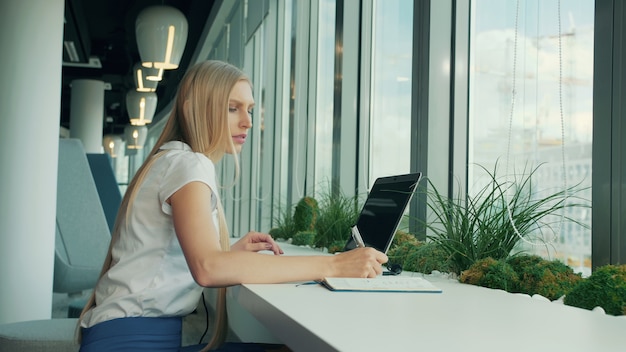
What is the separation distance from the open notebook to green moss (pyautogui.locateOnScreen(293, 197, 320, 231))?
1.97 meters

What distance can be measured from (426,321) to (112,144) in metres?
21.7

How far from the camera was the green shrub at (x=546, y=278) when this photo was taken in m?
1.75

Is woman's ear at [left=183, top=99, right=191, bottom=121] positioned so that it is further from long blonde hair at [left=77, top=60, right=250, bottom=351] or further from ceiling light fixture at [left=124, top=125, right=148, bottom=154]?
ceiling light fixture at [left=124, top=125, right=148, bottom=154]

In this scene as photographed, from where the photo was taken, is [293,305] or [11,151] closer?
[293,305]

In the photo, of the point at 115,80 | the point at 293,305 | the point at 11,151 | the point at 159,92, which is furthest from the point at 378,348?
the point at 115,80

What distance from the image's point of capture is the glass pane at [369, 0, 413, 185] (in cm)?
323

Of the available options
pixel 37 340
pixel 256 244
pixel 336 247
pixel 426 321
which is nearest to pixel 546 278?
pixel 426 321

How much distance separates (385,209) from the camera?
6.92ft

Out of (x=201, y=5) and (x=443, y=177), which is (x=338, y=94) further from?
(x=201, y=5)

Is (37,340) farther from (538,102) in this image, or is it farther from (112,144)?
(112,144)

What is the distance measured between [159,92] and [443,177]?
12337mm

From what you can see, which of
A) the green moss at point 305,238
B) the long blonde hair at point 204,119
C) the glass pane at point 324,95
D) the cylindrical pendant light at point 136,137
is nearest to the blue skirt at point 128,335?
the long blonde hair at point 204,119

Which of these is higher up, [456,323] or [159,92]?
[159,92]

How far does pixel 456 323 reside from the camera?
1230mm
